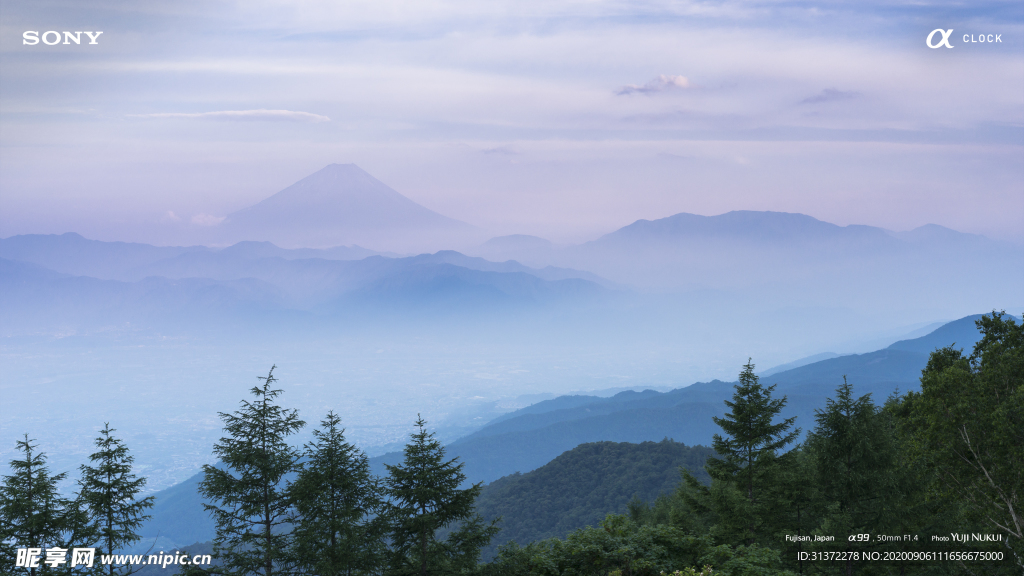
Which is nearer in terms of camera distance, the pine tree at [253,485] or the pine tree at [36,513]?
the pine tree at [36,513]

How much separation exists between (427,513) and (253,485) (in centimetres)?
606

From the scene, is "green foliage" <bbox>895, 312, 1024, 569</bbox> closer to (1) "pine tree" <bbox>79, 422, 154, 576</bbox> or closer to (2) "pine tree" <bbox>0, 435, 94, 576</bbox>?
(1) "pine tree" <bbox>79, 422, 154, 576</bbox>

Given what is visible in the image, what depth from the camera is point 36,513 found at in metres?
16.7

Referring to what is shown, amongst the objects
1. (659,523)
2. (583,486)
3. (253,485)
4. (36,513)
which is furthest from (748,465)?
(583,486)

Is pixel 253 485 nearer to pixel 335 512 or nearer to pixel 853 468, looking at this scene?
pixel 335 512

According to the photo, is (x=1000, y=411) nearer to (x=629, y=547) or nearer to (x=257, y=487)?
(x=629, y=547)

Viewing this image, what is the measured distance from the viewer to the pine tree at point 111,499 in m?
17.9

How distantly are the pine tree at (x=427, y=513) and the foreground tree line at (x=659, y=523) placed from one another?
5cm

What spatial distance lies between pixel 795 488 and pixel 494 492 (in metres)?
137

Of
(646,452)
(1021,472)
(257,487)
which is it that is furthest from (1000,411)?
(646,452)

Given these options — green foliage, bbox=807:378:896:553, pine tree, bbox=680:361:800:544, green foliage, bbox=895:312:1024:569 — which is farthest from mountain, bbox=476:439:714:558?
green foliage, bbox=895:312:1024:569

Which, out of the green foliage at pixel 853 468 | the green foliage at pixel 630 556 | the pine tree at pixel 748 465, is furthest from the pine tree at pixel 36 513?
the green foliage at pixel 853 468

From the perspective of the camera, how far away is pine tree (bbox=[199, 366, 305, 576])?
18.5 metres

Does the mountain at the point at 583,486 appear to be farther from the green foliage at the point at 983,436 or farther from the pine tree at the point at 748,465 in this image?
the green foliage at the point at 983,436
